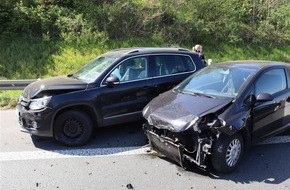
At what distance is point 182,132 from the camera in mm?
4984

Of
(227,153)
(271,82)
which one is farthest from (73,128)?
(271,82)

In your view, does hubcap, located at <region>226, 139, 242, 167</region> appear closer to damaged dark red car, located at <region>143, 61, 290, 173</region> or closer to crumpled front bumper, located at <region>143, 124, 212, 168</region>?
damaged dark red car, located at <region>143, 61, 290, 173</region>

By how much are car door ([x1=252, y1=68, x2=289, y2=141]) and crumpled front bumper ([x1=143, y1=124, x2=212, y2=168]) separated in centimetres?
107

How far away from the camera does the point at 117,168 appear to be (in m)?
5.29

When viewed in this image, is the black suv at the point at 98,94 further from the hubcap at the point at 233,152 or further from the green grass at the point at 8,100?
the green grass at the point at 8,100

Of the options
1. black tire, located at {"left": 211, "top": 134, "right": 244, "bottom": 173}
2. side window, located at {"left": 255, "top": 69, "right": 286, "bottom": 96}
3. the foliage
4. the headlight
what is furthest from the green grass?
side window, located at {"left": 255, "top": 69, "right": 286, "bottom": 96}

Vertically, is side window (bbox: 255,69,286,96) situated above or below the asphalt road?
above

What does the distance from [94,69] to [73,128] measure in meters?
1.32

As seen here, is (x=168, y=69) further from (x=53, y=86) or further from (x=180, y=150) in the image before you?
(x=180, y=150)

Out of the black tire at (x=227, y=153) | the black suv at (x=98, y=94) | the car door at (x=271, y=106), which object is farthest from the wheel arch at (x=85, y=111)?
the car door at (x=271, y=106)

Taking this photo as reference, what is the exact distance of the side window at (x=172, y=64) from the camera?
7.17 m

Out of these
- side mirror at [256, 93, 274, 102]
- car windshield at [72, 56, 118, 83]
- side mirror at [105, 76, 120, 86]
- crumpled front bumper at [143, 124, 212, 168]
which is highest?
car windshield at [72, 56, 118, 83]

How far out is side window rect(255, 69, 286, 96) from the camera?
5.70 m

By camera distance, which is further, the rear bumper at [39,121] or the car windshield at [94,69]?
the car windshield at [94,69]
